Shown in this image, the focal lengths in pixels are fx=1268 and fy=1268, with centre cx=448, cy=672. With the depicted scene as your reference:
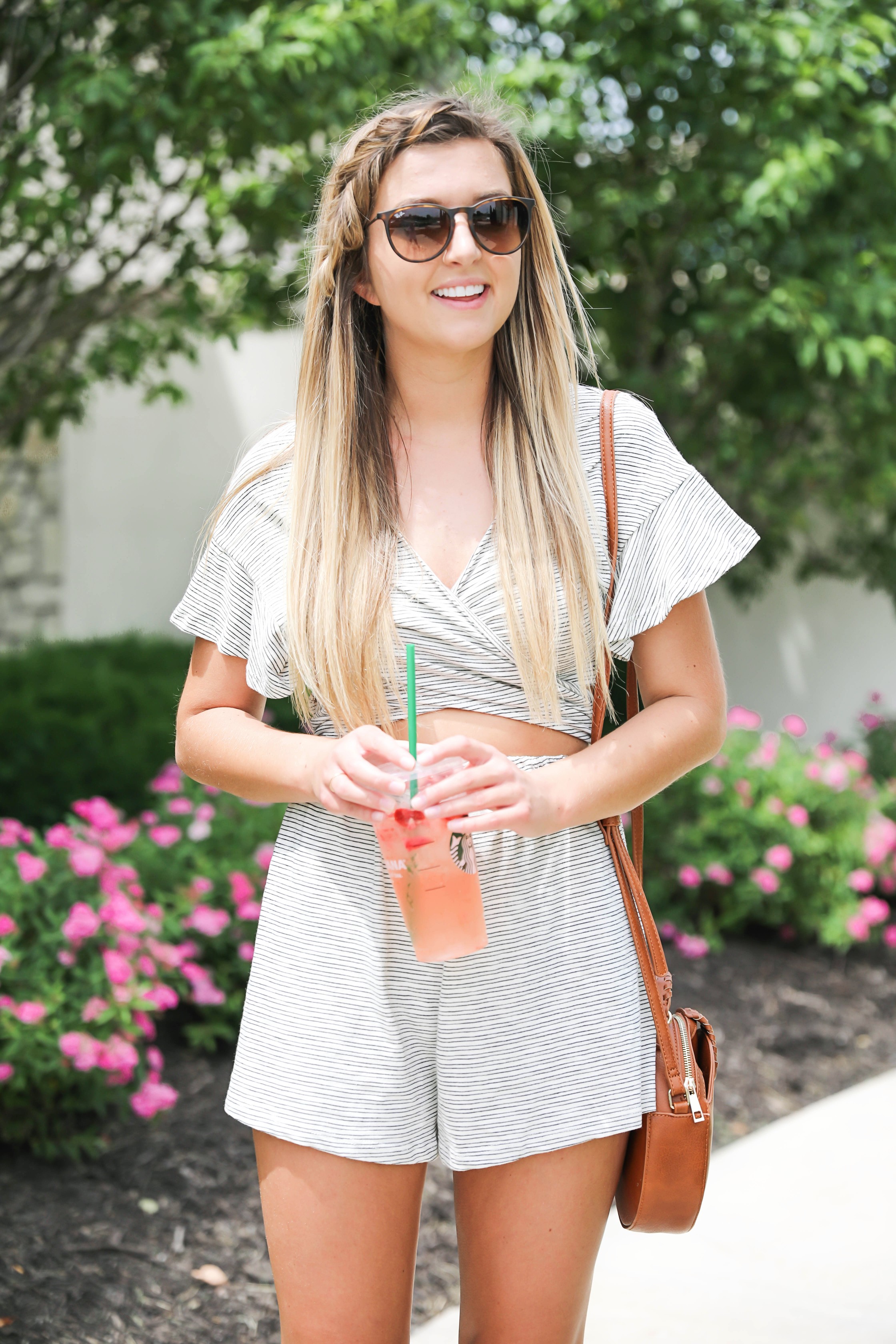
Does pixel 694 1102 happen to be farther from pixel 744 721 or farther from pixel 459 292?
pixel 744 721

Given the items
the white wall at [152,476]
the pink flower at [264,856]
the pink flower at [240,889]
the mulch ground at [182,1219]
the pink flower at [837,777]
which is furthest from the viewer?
the white wall at [152,476]

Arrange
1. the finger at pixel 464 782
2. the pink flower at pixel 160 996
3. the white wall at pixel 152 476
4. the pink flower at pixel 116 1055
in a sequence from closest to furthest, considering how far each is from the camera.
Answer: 1. the finger at pixel 464 782
2. the pink flower at pixel 116 1055
3. the pink flower at pixel 160 996
4. the white wall at pixel 152 476

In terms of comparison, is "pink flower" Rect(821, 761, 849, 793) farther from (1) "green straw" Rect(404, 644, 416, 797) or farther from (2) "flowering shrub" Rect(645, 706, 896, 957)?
(1) "green straw" Rect(404, 644, 416, 797)

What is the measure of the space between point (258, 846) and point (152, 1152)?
1090mm

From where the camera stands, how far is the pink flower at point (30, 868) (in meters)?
3.01

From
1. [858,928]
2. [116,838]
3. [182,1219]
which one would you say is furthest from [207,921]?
[858,928]

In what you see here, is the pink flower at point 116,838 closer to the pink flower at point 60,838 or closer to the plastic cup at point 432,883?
the pink flower at point 60,838

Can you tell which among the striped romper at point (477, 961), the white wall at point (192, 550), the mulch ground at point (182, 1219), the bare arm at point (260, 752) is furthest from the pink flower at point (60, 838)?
the white wall at point (192, 550)

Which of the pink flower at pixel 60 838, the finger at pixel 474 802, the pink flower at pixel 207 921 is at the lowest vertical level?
the pink flower at pixel 207 921

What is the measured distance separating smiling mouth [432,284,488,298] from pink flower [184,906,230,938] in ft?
7.27

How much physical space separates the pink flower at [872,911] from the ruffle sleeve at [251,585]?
3646mm

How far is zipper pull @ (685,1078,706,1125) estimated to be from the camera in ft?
4.75

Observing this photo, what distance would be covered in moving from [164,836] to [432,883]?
2.49 meters

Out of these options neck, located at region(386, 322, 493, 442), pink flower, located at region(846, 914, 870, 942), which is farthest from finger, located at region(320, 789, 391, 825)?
pink flower, located at region(846, 914, 870, 942)
